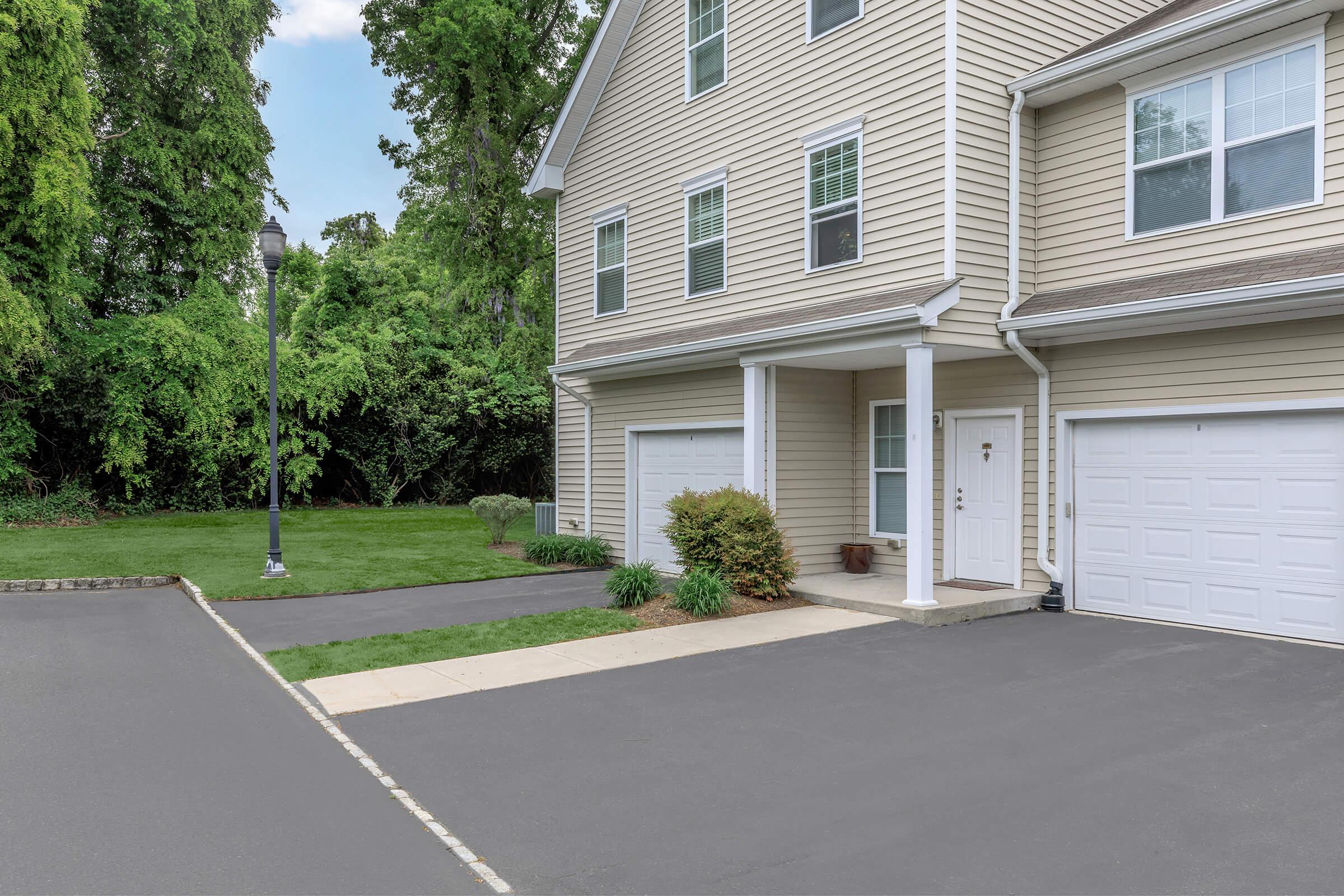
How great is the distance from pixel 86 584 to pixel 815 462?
31.9 feet

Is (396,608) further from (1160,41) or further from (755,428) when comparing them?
(1160,41)

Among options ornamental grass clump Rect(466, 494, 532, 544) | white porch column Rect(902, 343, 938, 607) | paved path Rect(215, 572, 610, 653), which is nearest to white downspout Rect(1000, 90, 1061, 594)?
white porch column Rect(902, 343, 938, 607)

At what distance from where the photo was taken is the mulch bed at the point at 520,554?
13.8m

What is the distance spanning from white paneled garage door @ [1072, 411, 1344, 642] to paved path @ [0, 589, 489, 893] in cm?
768

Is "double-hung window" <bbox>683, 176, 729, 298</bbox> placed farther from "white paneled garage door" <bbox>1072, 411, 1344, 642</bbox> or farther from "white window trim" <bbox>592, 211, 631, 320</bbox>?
"white paneled garage door" <bbox>1072, 411, 1344, 642</bbox>

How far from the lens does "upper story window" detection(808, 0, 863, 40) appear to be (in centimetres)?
1044

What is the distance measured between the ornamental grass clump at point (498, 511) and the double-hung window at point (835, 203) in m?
7.62

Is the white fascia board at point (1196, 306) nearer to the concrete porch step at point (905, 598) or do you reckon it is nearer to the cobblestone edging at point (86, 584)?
the concrete porch step at point (905, 598)

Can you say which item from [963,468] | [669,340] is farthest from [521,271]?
[963,468]

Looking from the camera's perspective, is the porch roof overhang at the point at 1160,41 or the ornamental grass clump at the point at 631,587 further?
the ornamental grass clump at the point at 631,587

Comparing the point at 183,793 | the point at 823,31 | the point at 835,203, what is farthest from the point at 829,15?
the point at 183,793

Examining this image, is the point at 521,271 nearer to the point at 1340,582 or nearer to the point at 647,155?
the point at 647,155

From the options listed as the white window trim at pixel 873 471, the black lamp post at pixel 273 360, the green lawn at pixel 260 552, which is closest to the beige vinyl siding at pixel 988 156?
the white window trim at pixel 873 471

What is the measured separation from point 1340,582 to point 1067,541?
2465 millimetres
